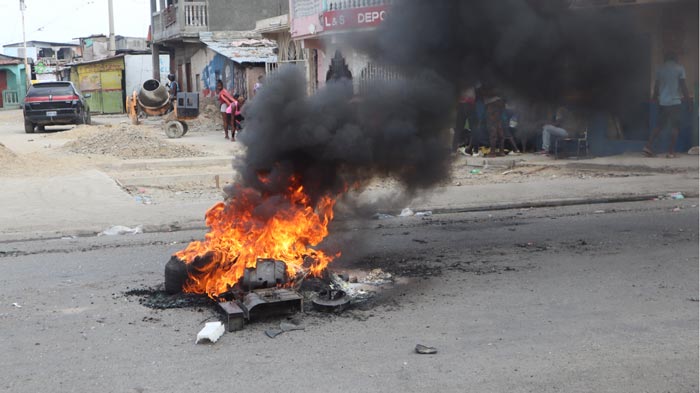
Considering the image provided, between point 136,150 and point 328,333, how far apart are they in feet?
42.6

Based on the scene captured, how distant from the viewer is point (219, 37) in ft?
97.3

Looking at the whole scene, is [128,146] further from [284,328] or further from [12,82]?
[12,82]

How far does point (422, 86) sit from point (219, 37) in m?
23.9

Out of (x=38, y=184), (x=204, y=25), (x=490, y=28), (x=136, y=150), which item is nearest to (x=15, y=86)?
(x=204, y=25)

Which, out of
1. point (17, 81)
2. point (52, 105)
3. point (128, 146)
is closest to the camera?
point (128, 146)

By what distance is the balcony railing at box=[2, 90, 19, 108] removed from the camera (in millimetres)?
55500

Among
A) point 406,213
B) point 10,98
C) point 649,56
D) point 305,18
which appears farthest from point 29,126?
point 10,98

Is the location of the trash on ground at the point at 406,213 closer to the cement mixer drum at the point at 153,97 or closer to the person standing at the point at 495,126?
the person standing at the point at 495,126

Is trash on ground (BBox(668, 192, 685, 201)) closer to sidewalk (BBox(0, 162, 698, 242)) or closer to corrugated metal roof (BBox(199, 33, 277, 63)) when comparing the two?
sidewalk (BBox(0, 162, 698, 242))

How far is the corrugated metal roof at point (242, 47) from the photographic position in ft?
85.6

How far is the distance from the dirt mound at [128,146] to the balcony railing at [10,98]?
41132 millimetres

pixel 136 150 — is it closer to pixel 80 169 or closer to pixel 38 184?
pixel 80 169

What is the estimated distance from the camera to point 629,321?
16.5 ft

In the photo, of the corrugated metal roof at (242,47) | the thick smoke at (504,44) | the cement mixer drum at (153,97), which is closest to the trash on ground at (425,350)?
the thick smoke at (504,44)
